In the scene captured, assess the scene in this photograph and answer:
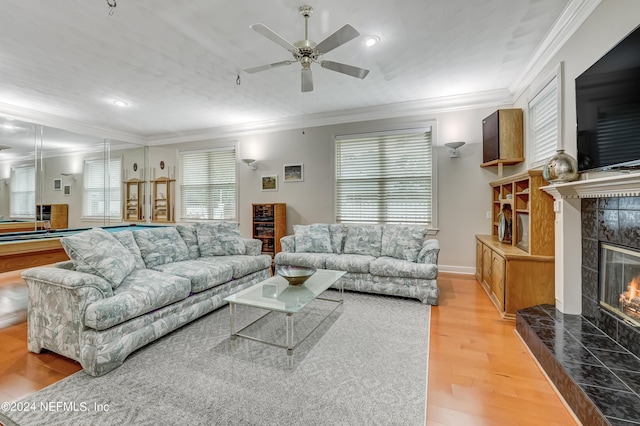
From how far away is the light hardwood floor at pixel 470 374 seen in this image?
5.31 feet

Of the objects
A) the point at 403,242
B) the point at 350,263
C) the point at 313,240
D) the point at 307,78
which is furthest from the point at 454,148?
the point at 307,78

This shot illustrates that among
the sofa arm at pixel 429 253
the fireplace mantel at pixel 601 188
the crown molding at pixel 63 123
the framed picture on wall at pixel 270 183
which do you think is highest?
the crown molding at pixel 63 123

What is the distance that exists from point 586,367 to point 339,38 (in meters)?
2.78

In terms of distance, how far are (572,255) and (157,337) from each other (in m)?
3.64

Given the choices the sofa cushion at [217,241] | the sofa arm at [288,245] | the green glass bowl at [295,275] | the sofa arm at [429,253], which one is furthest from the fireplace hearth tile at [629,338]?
the sofa cushion at [217,241]

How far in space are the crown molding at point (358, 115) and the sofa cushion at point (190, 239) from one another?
293 centimetres

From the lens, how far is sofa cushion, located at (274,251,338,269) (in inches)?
153

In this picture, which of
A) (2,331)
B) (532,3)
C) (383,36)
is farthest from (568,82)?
(2,331)

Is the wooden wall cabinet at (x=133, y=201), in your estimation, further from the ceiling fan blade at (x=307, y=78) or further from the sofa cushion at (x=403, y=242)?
the sofa cushion at (x=403, y=242)

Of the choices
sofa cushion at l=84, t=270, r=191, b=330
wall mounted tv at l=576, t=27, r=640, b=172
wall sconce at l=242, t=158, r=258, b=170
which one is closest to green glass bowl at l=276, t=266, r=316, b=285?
sofa cushion at l=84, t=270, r=191, b=330

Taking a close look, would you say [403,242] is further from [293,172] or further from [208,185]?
[208,185]

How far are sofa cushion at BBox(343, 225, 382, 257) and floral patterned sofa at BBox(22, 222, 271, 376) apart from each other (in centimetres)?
176

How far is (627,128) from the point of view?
→ 175 centimetres

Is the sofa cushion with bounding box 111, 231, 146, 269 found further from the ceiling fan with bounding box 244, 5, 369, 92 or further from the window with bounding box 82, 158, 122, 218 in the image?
the window with bounding box 82, 158, 122, 218
